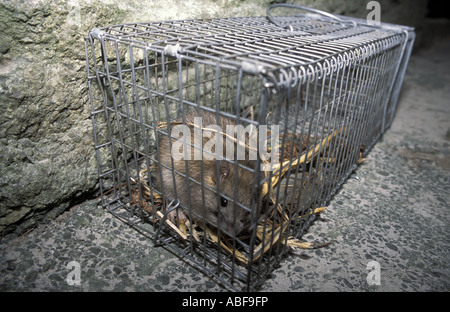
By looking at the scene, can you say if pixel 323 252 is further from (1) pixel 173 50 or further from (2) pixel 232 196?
(1) pixel 173 50

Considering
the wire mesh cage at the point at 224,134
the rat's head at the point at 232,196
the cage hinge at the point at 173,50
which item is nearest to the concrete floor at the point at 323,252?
the wire mesh cage at the point at 224,134

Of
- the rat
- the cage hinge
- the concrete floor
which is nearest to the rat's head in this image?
the rat

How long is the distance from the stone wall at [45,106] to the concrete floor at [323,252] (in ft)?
0.45

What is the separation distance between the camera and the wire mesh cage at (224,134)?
49.0 inches

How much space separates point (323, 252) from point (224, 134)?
0.76 m

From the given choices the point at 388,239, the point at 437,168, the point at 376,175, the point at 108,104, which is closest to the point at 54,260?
the point at 108,104

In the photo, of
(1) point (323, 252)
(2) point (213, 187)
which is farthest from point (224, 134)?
(1) point (323, 252)

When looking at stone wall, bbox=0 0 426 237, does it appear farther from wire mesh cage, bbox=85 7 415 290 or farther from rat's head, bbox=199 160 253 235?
rat's head, bbox=199 160 253 235

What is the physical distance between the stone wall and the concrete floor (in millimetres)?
138

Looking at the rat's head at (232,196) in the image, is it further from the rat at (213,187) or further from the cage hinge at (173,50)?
the cage hinge at (173,50)

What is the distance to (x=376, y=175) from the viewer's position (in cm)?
227

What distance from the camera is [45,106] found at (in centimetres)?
153

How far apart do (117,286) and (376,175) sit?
173 centimetres

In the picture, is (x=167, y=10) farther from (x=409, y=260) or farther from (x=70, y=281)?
(x=409, y=260)
